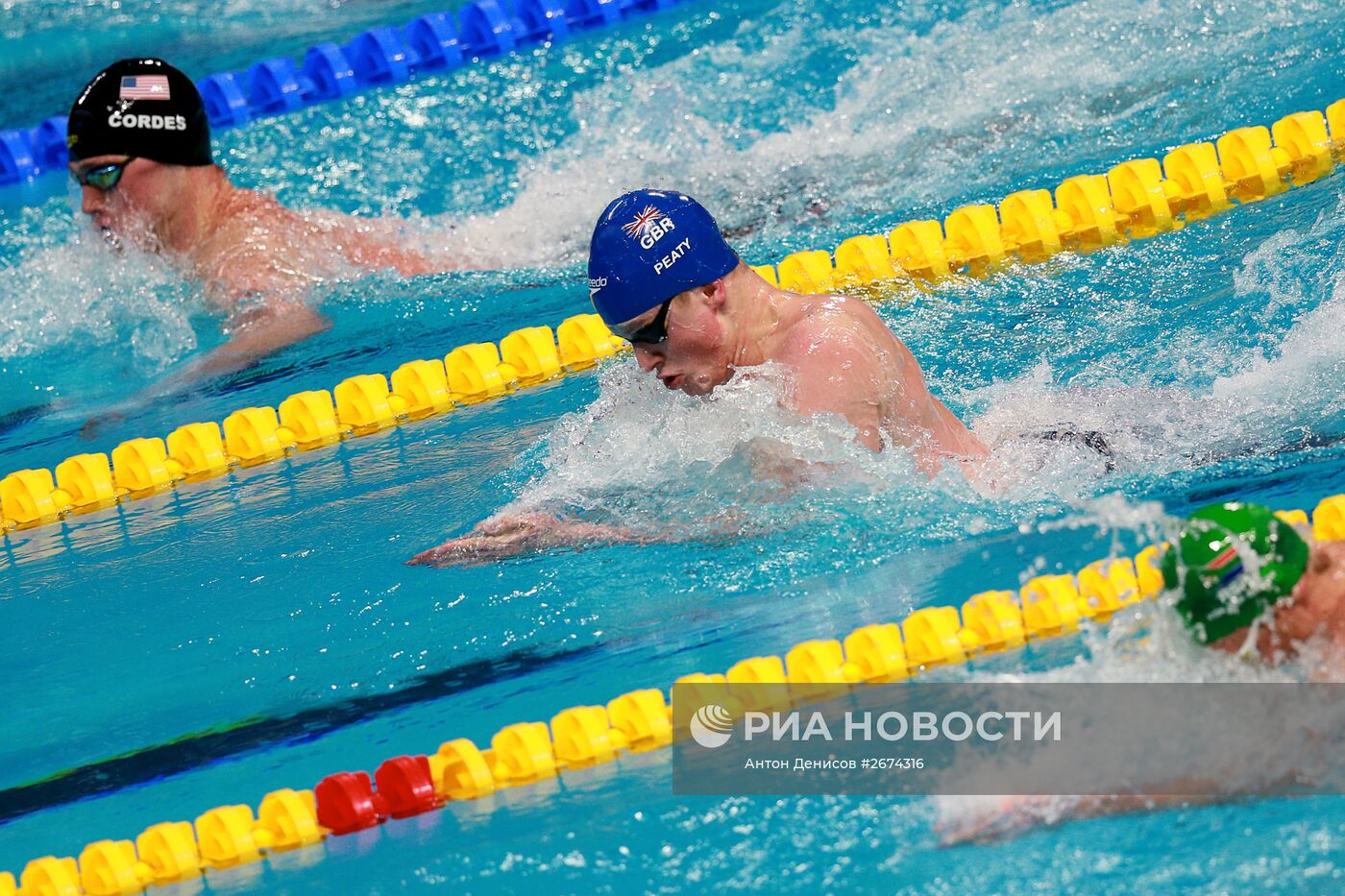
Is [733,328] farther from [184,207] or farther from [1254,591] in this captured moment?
[184,207]

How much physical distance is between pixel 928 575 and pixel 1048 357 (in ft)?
4.11

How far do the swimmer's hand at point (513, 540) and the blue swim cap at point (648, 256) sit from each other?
55 cm

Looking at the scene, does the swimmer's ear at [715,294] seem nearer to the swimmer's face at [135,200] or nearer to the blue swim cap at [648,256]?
the blue swim cap at [648,256]

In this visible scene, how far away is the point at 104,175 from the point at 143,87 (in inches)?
13.0

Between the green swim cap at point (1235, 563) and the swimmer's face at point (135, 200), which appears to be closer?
the green swim cap at point (1235, 563)

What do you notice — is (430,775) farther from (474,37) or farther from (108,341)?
(474,37)

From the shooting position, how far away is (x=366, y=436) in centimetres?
486

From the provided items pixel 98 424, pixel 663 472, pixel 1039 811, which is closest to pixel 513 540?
pixel 663 472

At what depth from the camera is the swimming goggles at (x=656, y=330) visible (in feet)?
11.2

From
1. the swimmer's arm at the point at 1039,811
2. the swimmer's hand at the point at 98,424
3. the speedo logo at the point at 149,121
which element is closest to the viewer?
the swimmer's arm at the point at 1039,811

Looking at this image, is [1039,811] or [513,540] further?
[513,540]

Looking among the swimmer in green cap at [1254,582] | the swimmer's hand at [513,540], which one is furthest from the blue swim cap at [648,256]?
the swimmer in green cap at [1254,582]

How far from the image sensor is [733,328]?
3.47m

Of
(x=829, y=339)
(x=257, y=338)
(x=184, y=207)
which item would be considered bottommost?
(x=829, y=339)
